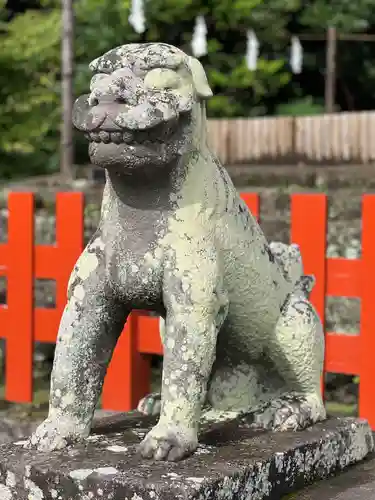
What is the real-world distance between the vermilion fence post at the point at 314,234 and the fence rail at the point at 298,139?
5.45m

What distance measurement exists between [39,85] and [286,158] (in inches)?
159

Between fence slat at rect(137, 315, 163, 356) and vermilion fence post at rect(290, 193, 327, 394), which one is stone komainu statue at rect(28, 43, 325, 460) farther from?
fence slat at rect(137, 315, 163, 356)

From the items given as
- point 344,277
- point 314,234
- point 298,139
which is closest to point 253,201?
point 314,234

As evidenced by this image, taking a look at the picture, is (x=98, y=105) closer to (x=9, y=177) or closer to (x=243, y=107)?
(x=9, y=177)

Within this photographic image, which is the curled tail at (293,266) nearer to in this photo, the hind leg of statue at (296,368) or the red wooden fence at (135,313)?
the hind leg of statue at (296,368)

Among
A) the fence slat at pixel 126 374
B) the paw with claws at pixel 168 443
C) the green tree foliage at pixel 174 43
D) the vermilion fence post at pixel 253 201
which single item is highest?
the green tree foliage at pixel 174 43

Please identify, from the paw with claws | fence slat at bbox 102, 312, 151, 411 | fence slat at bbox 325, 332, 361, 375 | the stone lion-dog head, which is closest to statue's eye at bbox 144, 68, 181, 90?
the stone lion-dog head

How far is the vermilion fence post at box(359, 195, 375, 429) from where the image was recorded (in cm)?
403

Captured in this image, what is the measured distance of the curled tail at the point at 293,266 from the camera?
9.43 ft

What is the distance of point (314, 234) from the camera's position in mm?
4164

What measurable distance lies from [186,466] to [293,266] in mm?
828

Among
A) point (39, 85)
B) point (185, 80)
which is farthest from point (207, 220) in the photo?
point (39, 85)

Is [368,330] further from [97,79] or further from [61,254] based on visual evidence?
[97,79]

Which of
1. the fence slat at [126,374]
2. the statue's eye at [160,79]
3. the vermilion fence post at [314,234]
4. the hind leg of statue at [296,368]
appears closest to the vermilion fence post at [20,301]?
the fence slat at [126,374]
